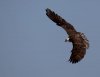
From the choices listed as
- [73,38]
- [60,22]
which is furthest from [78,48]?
[60,22]

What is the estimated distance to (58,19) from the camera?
262 feet

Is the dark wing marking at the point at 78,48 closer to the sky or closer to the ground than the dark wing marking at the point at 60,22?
closer to the ground

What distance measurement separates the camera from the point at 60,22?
80.0 meters

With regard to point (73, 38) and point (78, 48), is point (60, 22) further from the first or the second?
point (78, 48)

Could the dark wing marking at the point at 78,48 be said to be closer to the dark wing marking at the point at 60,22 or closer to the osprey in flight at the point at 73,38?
the osprey in flight at the point at 73,38

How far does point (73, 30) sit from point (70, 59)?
185cm

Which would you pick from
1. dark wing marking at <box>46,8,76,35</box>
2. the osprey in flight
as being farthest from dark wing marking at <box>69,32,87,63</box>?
dark wing marking at <box>46,8,76,35</box>

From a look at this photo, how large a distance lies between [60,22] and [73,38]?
118cm

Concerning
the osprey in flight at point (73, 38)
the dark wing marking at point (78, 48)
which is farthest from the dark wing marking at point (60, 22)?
the dark wing marking at point (78, 48)

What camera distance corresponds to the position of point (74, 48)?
80.2 metres

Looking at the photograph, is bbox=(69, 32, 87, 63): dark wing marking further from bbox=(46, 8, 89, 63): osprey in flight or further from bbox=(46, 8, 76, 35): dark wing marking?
bbox=(46, 8, 76, 35): dark wing marking

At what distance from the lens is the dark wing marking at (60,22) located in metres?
79.7

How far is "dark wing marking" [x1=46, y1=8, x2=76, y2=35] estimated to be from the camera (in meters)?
79.7

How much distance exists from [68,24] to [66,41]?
974 millimetres
